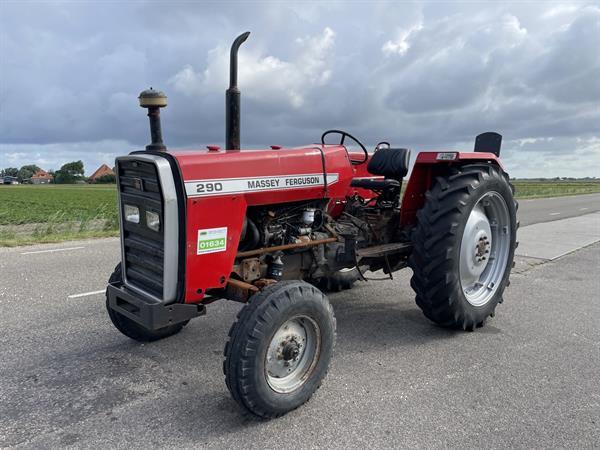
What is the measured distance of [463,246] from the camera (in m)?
3.94

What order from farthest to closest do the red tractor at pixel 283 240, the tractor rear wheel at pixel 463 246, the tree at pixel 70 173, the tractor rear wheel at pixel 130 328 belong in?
the tree at pixel 70 173, the tractor rear wheel at pixel 463 246, the tractor rear wheel at pixel 130 328, the red tractor at pixel 283 240

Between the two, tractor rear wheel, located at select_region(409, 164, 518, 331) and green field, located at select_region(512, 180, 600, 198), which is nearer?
tractor rear wheel, located at select_region(409, 164, 518, 331)

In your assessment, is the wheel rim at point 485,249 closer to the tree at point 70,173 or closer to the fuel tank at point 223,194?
the fuel tank at point 223,194

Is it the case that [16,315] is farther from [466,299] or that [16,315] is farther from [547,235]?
[547,235]

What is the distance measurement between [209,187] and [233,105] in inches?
27.1

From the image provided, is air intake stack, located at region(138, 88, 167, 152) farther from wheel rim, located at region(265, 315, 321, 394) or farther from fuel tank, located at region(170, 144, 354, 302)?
wheel rim, located at region(265, 315, 321, 394)

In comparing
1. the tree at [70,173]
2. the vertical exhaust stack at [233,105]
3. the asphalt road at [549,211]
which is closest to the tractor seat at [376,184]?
the vertical exhaust stack at [233,105]

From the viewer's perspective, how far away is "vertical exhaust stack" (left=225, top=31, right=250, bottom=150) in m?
2.93

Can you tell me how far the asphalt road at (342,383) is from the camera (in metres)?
2.43

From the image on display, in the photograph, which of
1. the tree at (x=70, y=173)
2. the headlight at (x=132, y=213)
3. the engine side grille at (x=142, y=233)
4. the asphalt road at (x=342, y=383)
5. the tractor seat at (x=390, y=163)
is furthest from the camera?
the tree at (x=70, y=173)

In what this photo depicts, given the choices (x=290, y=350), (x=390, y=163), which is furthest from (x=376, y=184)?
(x=290, y=350)

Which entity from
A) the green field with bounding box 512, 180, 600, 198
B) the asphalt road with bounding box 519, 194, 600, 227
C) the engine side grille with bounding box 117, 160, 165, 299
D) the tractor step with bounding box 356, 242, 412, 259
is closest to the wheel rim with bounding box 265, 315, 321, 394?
the engine side grille with bounding box 117, 160, 165, 299

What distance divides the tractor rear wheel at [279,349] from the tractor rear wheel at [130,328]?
111 cm

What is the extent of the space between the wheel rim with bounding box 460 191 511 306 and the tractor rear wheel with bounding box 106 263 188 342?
2.47 m
